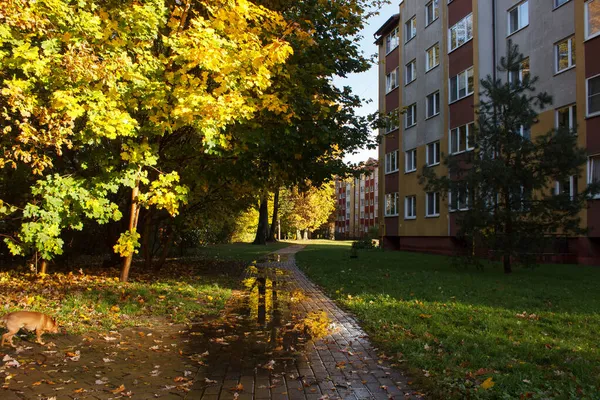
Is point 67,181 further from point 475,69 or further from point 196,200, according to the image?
point 475,69

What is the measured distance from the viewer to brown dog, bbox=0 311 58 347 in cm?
511

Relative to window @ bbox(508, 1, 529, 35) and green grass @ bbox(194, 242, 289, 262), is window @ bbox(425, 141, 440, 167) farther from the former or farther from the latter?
green grass @ bbox(194, 242, 289, 262)

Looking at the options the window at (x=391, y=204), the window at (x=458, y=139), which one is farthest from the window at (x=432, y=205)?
the window at (x=391, y=204)

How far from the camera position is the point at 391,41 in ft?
106

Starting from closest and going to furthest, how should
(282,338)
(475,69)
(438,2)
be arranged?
(282,338) → (475,69) → (438,2)

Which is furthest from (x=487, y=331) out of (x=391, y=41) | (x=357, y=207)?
(x=357, y=207)

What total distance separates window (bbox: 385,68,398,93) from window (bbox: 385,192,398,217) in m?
7.07

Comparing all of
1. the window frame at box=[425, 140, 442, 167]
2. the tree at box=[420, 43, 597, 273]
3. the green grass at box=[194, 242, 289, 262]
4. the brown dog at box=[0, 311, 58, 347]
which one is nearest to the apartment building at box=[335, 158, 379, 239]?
the green grass at box=[194, 242, 289, 262]

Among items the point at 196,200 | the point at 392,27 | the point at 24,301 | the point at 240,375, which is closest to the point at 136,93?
the point at 24,301

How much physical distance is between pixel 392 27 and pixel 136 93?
89.6 feet

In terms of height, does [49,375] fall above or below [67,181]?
below

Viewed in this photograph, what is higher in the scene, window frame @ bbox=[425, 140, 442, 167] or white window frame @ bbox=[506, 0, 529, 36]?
white window frame @ bbox=[506, 0, 529, 36]

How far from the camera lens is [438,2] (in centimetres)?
2639

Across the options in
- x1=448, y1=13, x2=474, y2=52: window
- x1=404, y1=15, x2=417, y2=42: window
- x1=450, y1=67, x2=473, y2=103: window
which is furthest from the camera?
x1=404, y1=15, x2=417, y2=42: window
